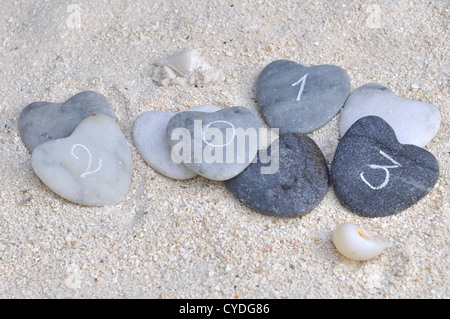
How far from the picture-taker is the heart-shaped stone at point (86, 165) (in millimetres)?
2004

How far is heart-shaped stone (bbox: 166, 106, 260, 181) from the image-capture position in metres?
1.98

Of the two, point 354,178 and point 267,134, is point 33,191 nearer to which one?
point 267,134

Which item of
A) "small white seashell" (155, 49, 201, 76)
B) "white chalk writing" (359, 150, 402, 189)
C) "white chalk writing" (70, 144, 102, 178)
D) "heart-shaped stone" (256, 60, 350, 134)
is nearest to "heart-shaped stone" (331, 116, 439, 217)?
"white chalk writing" (359, 150, 402, 189)

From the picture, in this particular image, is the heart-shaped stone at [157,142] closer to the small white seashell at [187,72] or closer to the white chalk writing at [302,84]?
the small white seashell at [187,72]

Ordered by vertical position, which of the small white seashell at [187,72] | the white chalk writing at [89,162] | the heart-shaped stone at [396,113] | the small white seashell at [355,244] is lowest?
the small white seashell at [355,244]

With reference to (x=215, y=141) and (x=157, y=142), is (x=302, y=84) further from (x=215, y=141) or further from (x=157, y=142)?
(x=157, y=142)

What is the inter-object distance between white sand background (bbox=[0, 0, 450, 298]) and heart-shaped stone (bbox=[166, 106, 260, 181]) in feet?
0.42

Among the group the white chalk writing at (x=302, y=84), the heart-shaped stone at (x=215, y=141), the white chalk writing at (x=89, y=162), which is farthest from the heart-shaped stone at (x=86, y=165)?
the white chalk writing at (x=302, y=84)

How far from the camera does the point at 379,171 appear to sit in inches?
78.4

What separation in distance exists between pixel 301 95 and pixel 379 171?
1.58 ft

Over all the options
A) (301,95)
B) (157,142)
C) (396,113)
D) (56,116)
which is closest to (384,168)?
(396,113)

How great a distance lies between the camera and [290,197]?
194 centimetres

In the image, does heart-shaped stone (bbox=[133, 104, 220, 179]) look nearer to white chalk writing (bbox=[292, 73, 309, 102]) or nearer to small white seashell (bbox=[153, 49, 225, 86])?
small white seashell (bbox=[153, 49, 225, 86])

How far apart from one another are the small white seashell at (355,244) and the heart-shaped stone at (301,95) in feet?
1.81
